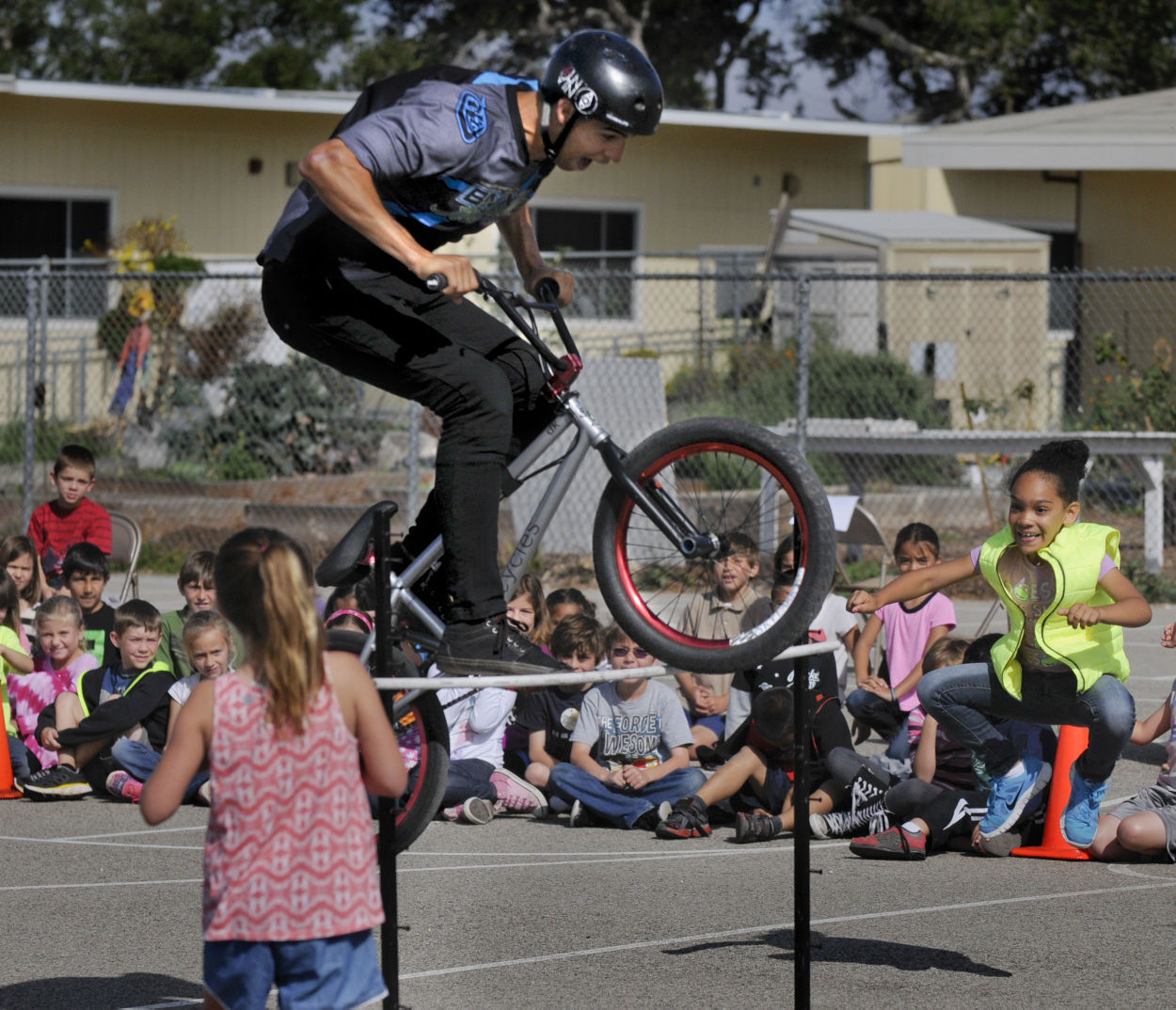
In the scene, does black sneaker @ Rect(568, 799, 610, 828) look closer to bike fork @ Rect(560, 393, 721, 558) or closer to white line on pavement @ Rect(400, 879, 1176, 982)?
white line on pavement @ Rect(400, 879, 1176, 982)

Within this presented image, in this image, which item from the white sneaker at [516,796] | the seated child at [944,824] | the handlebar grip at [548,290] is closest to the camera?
the handlebar grip at [548,290]

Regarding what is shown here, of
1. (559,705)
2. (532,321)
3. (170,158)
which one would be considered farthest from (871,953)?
(170,158)

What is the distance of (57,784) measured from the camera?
7793mm

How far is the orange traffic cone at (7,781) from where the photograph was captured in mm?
7840

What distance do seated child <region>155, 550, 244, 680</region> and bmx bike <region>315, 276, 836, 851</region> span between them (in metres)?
3.14

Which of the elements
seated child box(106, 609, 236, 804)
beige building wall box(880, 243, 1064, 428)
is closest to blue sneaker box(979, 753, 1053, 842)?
seated child box(106, 609, 236, 804)

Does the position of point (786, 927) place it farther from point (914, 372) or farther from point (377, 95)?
point (914, 372)

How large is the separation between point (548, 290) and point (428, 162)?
75 cm

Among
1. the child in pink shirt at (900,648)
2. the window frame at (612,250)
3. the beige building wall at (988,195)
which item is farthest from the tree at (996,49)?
the child in pink shirt at (900,648)

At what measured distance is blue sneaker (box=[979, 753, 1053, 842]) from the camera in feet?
22.0

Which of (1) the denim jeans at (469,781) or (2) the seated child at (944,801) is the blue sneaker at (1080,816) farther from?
(1) the denim jeans at (469,781)

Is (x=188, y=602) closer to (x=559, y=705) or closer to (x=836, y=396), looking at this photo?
(x=559, y=705)

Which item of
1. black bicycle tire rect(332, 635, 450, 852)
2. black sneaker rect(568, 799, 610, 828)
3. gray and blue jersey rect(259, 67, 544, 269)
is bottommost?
black sneaker rect(568, 799, 610, 828)

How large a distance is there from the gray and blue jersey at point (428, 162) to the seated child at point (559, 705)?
127 inches
